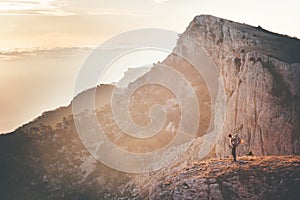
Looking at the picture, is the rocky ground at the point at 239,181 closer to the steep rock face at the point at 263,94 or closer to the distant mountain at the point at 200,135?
the distant mountain at the point at 200,135

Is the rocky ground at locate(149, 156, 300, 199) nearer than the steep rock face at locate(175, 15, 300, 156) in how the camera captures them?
Yes

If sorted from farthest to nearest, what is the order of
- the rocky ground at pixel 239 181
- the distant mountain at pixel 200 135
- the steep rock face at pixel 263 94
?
the steep rock face at pixel 263 94, the distant mountain at pixel 200 135, the rocky ground at pixel 239 181

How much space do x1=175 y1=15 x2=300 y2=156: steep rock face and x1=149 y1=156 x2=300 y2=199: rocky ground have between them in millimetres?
11100

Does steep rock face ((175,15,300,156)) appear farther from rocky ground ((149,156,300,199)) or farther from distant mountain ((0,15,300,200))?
rocky ground ((149,156,300,199))

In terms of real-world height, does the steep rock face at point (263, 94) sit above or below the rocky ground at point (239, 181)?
above

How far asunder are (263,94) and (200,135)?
31094mm

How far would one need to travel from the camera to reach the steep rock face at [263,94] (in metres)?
63.4

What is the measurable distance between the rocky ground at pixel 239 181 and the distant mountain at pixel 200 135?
4.1 inches

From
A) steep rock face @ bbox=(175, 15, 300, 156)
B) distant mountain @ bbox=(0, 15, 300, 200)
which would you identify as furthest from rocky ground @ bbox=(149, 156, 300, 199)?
steep rock face @ bbox=(175, 15, 300, 156)

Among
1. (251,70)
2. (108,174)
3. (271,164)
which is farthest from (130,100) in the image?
(271,164)

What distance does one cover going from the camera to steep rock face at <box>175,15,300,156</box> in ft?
208

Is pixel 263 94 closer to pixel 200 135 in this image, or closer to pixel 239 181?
pixel 239 181

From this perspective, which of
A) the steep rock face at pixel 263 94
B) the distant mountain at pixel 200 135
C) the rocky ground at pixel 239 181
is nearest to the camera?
the rocky ground at pixel 239 181

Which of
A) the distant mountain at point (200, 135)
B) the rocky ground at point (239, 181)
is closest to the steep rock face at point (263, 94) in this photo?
the distant mountain at point (200, 135)
